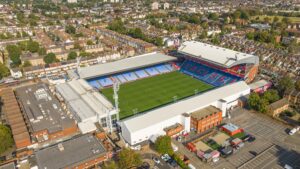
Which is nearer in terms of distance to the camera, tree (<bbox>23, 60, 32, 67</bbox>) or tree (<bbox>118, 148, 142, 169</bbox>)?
tree (<bbox>118, 148, 142, 169</bbox>)

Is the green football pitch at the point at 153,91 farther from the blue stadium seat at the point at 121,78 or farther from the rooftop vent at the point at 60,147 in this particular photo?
the rooftop vent at the point at 60,147

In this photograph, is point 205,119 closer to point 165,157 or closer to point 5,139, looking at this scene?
point 165,157

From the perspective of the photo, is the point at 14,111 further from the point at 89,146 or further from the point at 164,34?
the point at 164,34

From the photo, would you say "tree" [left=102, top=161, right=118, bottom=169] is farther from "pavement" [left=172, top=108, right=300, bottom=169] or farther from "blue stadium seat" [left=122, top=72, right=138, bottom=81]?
"blue stadium seat" [left=122, top=72, right=138, bottom=81]

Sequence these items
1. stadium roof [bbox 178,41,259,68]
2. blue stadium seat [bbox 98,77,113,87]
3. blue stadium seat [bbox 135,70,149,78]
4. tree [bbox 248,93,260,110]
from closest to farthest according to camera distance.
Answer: tree [bbox 248,93,260,110] → stadium roof [bbox 178,41,259,68] → blue stadium seat [bbox 98,77,113,87] → blue stadium seat [bbox 135,70,149,78]

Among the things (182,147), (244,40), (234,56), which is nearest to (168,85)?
(234,56)

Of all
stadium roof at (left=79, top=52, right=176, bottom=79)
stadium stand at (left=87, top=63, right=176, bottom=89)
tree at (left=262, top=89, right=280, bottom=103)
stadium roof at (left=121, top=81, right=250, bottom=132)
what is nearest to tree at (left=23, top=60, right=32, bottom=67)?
stadium roof at (left=79, top=52, right=176, bottom=79)
